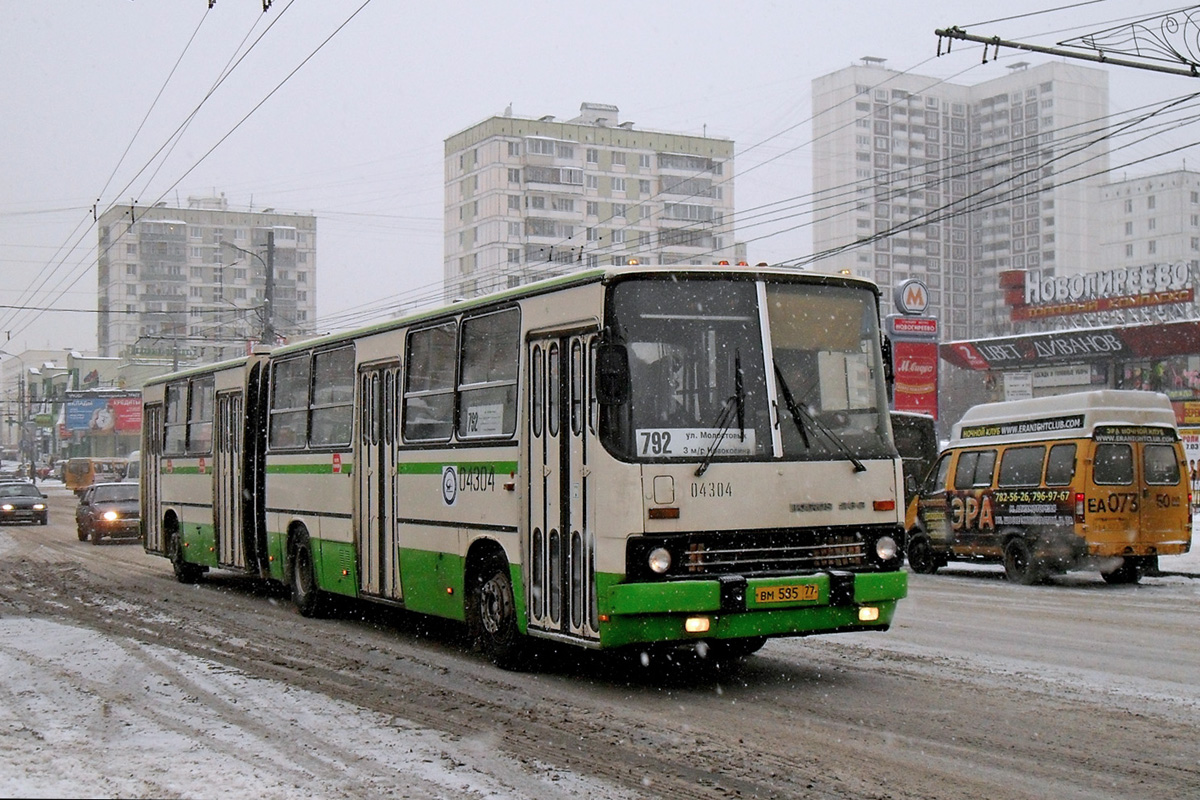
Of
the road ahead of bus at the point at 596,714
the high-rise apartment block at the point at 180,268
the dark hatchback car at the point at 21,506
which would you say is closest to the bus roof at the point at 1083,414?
the road ahead of bus at the point at 596,714

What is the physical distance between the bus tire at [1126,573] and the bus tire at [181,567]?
1339cm

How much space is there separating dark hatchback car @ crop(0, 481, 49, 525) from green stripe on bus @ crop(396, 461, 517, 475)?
37.6 metres

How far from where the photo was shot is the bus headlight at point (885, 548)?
10.2 meters

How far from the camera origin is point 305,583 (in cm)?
1591

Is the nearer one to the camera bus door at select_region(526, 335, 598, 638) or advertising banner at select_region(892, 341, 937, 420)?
bus door at select_region(526, 335, 598, 638)

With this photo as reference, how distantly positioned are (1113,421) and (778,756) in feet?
45.2

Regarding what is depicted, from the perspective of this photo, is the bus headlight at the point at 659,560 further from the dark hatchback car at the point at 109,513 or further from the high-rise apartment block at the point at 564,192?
the high-rise apartment block at the point at 564,192

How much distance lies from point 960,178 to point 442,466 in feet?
454

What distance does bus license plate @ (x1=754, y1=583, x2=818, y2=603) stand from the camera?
9.61 meters

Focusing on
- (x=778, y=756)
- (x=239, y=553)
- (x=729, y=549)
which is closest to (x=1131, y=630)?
(x=729, y=549)

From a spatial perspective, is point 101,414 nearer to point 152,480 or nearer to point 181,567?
point 152,480

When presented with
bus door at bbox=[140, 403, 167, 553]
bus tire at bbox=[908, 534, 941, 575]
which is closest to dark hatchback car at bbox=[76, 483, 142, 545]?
bus door at bbox=[140, 403, 167, 553]

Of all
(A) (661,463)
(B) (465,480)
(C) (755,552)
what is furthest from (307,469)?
(C) (755,552)

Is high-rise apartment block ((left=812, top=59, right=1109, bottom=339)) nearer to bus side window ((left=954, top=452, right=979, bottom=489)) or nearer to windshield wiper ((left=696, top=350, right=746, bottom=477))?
bus side window ((left=954, top=452, right=979, bottom=489))
